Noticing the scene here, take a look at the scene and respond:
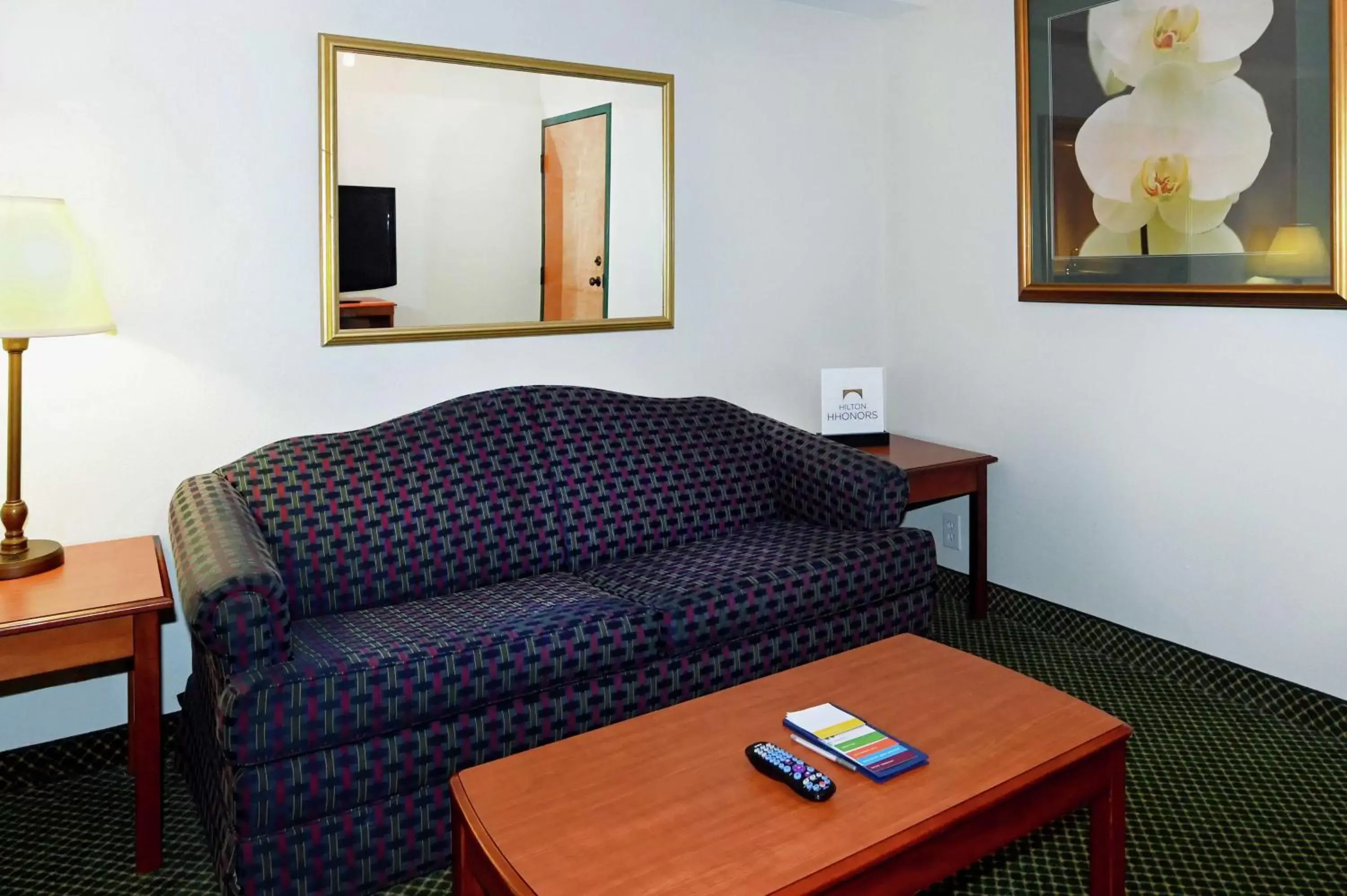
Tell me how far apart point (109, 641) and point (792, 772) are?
1482 mm

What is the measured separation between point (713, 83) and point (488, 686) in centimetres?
231

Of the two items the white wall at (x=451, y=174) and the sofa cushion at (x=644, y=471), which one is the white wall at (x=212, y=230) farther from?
the sofa cushion at (x=644, y=471)

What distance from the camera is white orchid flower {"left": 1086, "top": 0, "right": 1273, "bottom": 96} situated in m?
2.77

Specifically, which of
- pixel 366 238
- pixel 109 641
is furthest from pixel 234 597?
pixel 366 238

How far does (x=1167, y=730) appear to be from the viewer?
9.16ft

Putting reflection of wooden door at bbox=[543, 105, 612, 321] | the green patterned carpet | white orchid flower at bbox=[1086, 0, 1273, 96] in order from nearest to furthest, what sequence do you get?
the green patterned carpet < white orchid flower at bbox=[1086, 0, 1273, 96] < reflection of wooden door at bbox=[543, 105, 612, 321]

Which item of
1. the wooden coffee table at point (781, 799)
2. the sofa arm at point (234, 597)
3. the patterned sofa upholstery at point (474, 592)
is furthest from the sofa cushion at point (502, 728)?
the wooden coffee table at point (781, 799)

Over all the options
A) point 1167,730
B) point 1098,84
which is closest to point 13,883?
point 1167,730

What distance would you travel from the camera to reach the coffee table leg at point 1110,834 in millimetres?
1827

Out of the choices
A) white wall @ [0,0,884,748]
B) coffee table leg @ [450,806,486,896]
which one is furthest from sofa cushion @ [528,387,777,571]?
coffee table leg @ [450,806,486,896]

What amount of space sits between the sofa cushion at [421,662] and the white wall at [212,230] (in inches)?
28.2

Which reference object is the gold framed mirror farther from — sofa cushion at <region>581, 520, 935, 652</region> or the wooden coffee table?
the wooden coffee table

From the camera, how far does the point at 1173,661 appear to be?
124 inches

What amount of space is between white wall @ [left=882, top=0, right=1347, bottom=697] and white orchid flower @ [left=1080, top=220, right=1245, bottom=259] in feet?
0.59
